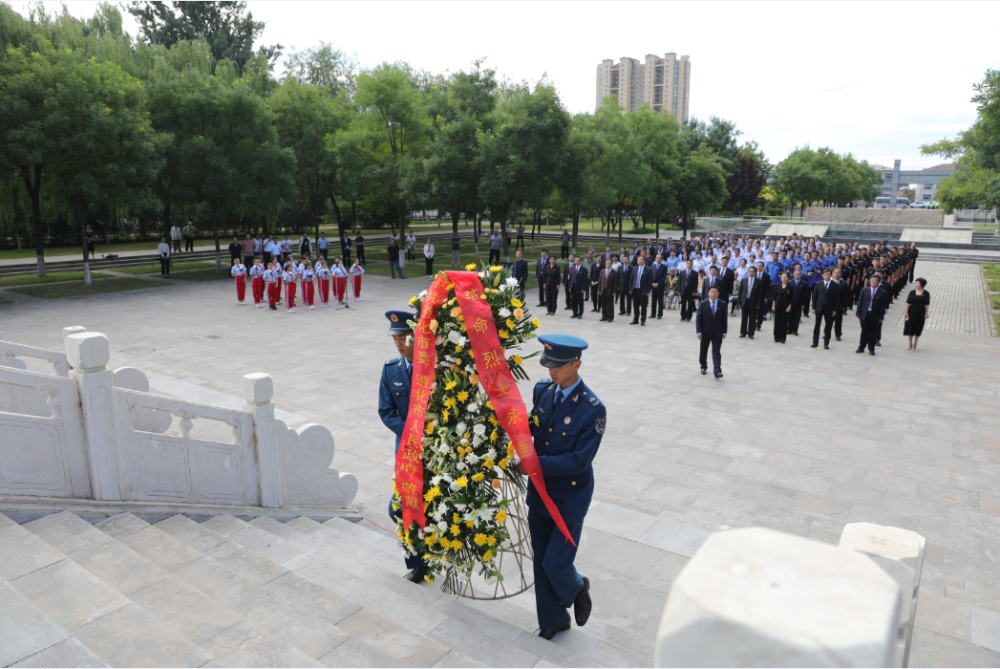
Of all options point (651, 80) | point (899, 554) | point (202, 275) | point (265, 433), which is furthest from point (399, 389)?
point (651, 80)

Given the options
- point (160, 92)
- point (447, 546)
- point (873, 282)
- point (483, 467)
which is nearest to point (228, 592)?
point (447, 546)

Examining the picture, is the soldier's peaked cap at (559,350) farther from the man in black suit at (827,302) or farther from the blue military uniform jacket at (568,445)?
the man in black suit at (827,302)

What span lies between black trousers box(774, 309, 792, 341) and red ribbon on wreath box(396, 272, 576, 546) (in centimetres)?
1215

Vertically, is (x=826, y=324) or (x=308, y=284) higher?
(x=308, y=284)

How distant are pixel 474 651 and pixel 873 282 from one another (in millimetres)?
13001

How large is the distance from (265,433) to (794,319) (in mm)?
13382

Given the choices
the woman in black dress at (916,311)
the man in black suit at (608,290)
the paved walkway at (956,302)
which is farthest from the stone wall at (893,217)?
the woman in black dress at (916,311)

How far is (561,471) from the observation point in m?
4.14

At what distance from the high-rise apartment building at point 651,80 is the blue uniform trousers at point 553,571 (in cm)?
15583

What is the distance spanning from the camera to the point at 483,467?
4.21 meters

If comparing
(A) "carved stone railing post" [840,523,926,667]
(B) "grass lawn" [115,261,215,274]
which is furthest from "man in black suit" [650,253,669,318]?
(B) "grass lawn" [115,261,215,274]

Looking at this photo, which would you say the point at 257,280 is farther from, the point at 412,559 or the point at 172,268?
the point at 412,559

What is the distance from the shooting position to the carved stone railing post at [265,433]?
5457mm

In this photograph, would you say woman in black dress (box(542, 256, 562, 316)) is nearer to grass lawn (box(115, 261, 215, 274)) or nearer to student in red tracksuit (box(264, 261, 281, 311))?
student in red tracksuit (box(264, 261, 281, 311))
